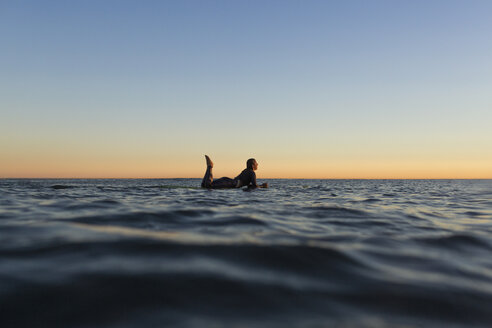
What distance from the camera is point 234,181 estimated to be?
1540cm

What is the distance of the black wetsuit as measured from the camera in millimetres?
15061

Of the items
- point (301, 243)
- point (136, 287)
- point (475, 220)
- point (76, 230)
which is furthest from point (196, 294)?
point (475, 220)

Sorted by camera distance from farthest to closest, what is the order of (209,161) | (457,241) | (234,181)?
(234,181) < (209,161) < (457,241)

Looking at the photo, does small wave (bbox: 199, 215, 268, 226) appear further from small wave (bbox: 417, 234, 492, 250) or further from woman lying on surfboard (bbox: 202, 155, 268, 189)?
woman lying on surfboard (bbox: 202, 155, 268, 189)

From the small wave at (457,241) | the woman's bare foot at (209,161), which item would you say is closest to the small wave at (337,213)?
the small wave at (457,241)

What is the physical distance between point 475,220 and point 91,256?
7.44m

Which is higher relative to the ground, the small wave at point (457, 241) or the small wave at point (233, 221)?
the small wave at point (233, 221)

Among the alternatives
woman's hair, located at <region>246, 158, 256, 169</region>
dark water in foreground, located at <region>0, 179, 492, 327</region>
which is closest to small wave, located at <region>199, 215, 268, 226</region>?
dark water in foreground, located at <region>0, 179, 492, 327</region>

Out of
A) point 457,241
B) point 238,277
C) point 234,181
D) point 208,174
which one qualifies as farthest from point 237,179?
point 238,277

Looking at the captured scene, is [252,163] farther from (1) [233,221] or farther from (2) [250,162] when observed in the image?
(1) [233,221]

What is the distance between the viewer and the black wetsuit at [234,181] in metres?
15.1

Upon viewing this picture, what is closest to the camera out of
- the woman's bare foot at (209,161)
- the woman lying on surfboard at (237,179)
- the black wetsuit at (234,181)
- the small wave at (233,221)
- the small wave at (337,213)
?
the small wave at (233,221)

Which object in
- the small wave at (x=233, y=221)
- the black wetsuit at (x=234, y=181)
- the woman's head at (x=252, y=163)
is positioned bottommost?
the small wave at (x=233, y=221)

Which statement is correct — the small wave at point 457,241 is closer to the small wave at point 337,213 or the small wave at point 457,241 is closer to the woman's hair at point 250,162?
the small wave at point 337,213
